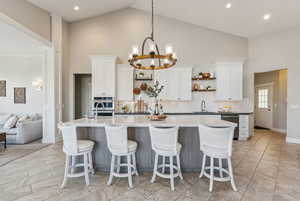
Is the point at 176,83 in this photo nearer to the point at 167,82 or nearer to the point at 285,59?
the point at 167,82

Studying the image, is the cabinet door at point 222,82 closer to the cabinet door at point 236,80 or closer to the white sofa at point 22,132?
the cabinet door at point 236,80

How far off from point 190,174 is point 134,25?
211 inches

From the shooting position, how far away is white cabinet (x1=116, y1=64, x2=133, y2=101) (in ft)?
18.8

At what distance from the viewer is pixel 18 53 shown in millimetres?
6203

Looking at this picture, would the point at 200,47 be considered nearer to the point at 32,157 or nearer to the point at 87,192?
the point at 87,192

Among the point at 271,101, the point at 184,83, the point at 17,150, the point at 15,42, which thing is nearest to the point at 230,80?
the point at 184,83

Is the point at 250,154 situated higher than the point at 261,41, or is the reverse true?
the point at 261,41

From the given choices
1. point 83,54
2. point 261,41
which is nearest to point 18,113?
point 83,54

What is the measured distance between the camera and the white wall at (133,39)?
6062 mm

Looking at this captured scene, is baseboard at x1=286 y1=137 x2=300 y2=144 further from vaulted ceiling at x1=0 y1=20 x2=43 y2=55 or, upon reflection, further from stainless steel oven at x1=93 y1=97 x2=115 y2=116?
vaulted ceiling at x1=0 y1=20 x2=43 y2=55

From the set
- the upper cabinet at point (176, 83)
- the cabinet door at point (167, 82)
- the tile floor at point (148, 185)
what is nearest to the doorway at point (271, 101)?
the tile floor at point (148, 185)

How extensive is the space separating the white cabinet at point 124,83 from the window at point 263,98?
652 centimetres

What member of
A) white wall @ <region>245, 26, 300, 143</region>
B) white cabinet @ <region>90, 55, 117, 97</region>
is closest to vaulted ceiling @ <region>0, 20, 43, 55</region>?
white cabinet @ <region>90, 55, 117, 97</region>

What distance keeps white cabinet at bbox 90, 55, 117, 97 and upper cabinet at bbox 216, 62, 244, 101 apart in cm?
367
